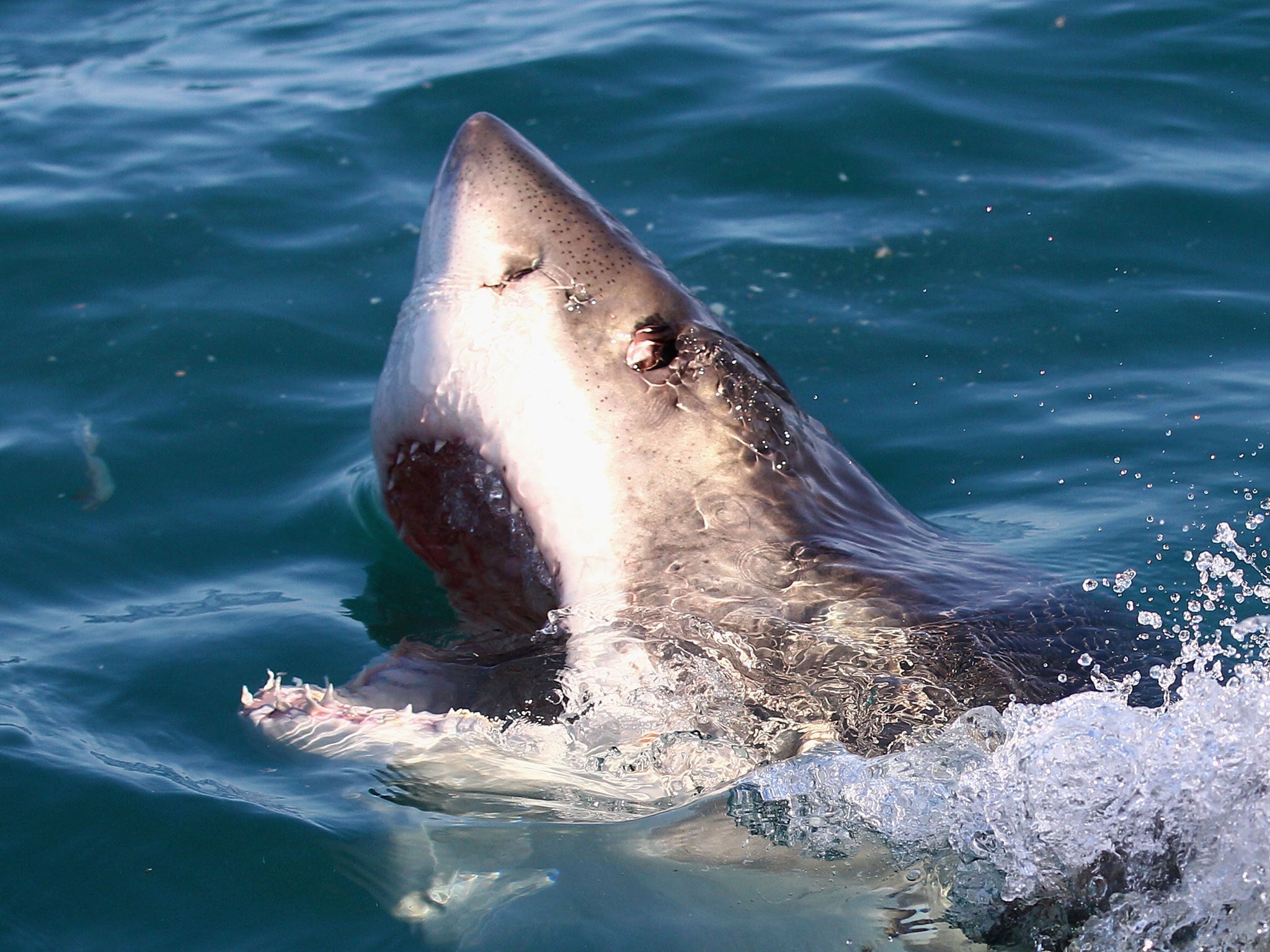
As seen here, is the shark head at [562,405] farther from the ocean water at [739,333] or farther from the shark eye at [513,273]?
the ocean water at [739,333]

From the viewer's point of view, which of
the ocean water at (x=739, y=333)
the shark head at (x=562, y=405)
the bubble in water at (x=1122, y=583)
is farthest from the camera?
the bubble in water at (x=1122, y=583)

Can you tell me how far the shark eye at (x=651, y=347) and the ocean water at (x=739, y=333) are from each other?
33.2 inches

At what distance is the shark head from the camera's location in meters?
2.74

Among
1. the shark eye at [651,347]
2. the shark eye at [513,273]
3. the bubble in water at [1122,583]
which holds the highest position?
the shark eye at [513,273]

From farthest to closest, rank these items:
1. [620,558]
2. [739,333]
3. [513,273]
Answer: [739,333] < [513,273] < [620,558]

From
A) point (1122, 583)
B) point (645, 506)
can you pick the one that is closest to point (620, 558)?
point (645, 506)

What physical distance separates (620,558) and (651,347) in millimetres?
425

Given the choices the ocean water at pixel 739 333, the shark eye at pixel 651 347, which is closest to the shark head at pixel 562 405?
the shark eye at pixel 651 347

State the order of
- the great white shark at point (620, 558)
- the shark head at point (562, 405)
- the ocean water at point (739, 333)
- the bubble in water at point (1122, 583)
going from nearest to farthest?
1. the ocean water at point (739, 333)
2. the great white shark at point (620, 558)
3. the shark head at point (562, 405)
4. the bubble in water at point (1122, 583)

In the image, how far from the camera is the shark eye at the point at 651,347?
2.83 meters

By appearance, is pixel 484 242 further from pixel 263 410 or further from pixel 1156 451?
pixel 1156 451

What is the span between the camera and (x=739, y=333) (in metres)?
5.39

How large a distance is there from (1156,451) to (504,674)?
2.62 m

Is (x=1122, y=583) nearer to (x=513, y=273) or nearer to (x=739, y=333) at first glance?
(x=513, y=273)
